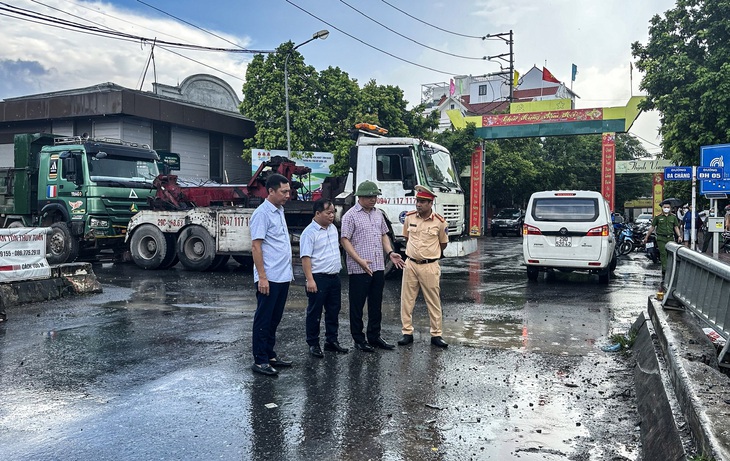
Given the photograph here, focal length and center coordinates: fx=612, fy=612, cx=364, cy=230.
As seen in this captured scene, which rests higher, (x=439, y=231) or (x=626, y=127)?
(x=626, y=127)

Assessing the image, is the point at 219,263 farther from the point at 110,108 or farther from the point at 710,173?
the point at 110,108

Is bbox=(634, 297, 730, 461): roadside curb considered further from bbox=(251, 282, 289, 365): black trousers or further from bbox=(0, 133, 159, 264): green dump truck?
bbox=(0, 133, 159, 264): green dump truck

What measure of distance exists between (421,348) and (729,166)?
38.8ft

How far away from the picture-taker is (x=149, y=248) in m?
15.1

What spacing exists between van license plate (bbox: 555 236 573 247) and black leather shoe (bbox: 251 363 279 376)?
310 inches

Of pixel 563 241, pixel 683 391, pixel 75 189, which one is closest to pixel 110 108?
pixel 75 189

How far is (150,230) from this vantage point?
583 inches

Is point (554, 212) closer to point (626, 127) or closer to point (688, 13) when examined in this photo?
point (688, 13)

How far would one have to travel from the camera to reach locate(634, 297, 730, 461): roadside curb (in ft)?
9.93

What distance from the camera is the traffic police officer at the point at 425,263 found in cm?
667

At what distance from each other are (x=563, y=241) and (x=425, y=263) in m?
6.09

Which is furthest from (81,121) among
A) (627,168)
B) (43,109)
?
(627,168)

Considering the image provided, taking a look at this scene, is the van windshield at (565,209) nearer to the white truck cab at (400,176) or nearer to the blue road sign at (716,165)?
the white truck cab at (400,176)

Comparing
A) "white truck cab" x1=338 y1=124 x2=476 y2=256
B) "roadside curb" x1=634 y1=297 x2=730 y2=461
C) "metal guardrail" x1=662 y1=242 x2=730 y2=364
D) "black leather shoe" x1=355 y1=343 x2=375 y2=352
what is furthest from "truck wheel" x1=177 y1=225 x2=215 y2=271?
"roadside curb" x1=634 y1=297 x2=730 y2=461
